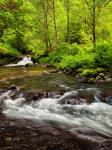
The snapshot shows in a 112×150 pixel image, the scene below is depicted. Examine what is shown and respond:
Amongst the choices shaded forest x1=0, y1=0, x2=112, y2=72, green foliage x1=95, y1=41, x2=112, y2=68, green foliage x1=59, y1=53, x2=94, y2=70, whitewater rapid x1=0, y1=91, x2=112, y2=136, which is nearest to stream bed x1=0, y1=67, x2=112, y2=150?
whitewater rapid x1=0, y1=91, x2=112, y2=136

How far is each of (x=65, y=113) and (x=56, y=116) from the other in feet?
1.94

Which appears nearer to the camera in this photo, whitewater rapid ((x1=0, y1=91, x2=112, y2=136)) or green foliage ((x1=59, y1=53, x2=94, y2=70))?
whitewater rapid ((x1=0, y1=91, x2=112, y2=136))

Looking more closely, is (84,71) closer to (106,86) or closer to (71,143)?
(106,86)

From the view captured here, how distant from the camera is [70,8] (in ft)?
100

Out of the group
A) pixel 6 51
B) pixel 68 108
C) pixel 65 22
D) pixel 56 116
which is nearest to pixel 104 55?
pixel 68 108

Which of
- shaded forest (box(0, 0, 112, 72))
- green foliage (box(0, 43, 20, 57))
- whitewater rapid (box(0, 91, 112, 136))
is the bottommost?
whitewater rapid (box(0, 91, 112, 136))

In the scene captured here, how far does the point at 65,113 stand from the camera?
1122 centimetres

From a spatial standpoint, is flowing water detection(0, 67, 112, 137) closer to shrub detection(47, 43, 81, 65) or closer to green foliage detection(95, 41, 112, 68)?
green foliage detection(95, 41, 112, 68)

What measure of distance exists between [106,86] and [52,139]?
875 centimetres

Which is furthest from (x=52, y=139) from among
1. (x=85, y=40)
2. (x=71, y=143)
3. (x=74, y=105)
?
(x=85, y=40)

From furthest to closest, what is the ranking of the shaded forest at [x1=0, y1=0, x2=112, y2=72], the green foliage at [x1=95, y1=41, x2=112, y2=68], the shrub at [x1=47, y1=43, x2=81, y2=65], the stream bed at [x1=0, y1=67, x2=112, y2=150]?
the shrub at [x1=47, y1=43, x2=81, y2=65], the green foliage at [x1=95, y1=41, x2=112, y2=68], the shaded forest at [x1=0, y1=0, x2=112, y2=72], the stream bed at [x1=0, y1=67, x2=112, y2=150]

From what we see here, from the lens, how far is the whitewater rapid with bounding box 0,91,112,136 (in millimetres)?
9477

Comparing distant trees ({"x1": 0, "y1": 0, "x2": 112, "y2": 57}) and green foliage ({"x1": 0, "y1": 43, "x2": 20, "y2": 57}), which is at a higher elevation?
distant trees ({"x1": 0, "y1": 0, "x2": 112, "y2": 57})

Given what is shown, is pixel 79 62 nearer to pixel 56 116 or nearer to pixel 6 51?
pixel 56 116
